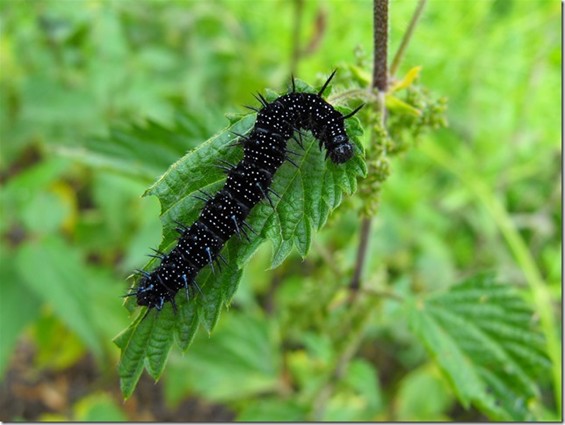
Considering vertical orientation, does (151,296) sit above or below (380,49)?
below

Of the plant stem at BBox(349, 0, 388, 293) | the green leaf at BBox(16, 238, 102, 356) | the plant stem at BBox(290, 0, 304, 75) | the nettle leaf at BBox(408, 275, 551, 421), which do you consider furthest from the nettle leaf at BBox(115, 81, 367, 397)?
the plant stem at BBox(290, 0, 304, 75)

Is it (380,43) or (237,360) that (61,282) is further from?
(380,43)

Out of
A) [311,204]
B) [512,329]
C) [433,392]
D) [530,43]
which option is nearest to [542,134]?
[530,43]

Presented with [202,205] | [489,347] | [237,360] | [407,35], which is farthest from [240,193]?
[237,360]

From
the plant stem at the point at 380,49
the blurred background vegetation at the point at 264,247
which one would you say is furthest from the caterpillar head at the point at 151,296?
the blurred background vegetation at the point at 264,247

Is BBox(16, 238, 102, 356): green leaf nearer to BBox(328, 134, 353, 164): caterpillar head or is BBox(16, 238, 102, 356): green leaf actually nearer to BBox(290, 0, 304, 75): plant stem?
BBox(290, 0, 304, 75): plant stem
